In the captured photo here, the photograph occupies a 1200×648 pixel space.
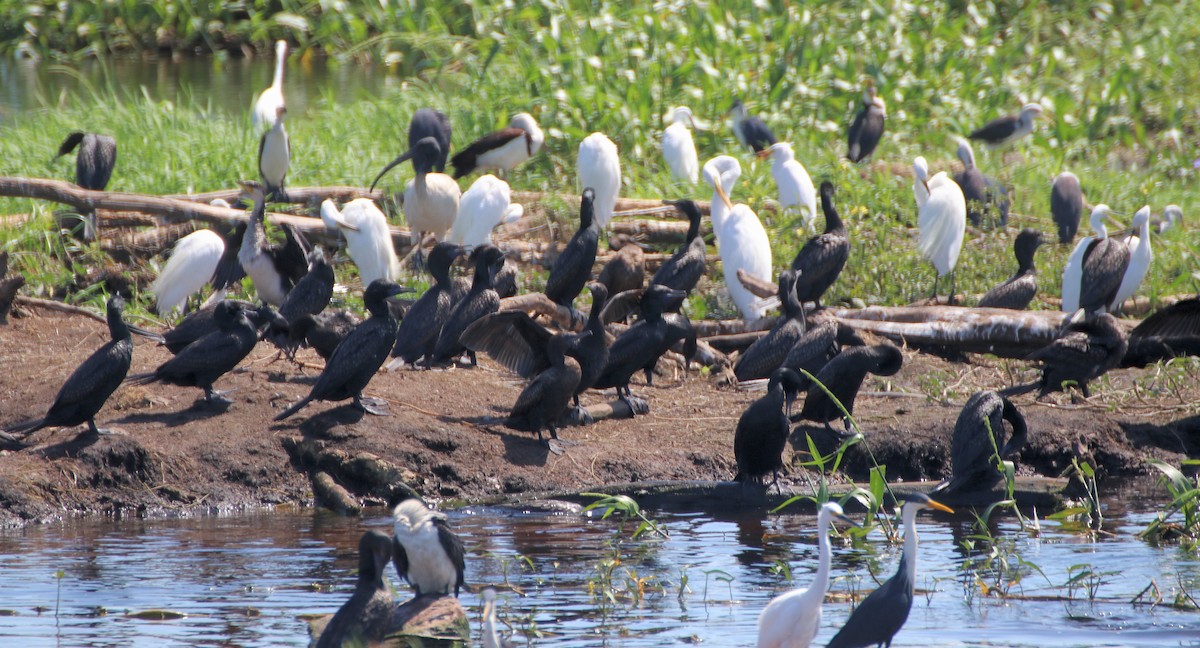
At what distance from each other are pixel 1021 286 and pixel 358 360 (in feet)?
15.6

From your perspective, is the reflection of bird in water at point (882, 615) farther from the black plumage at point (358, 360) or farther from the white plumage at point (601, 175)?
the white plumage at point (601, 175)

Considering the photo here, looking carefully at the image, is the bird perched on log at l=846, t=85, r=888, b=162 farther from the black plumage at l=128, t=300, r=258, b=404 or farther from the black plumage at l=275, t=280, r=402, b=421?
the black plumage at l=128, t=300, r=258, b=404

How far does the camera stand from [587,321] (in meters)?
9.30

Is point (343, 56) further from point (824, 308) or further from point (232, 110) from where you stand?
point (824, 308)

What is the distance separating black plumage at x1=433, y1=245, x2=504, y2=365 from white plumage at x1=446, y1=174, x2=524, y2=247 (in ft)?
6.03

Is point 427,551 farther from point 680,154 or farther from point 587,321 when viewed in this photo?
point 680,154

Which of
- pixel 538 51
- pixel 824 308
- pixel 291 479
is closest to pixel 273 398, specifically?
pixel 291 479

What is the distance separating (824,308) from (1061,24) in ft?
36.5

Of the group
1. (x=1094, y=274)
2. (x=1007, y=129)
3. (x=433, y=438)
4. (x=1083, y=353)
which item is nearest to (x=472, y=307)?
(x=433, y=438)

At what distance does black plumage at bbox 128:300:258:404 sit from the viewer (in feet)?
26.4

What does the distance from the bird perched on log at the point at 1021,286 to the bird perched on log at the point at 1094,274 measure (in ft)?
0.83

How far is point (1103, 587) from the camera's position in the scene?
20.6ft

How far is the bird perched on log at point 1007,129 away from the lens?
14945mm

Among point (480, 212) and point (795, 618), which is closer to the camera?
point (795, 618)
